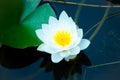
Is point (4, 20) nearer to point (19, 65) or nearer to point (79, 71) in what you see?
point (19, 65)

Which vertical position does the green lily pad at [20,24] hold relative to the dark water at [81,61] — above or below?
above

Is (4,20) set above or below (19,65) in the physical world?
above

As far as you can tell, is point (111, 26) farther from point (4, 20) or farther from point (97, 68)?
point (4, 20)

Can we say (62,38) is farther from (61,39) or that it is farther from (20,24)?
(20,24)

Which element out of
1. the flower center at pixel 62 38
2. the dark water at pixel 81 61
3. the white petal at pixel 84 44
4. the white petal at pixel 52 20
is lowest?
the dark water at pixel 81 61

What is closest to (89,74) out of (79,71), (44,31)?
(79,71)

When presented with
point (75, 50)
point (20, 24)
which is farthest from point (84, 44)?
point (20, 24)
